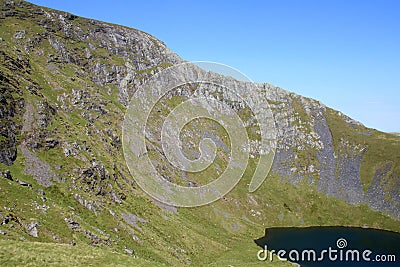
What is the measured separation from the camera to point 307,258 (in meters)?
86.6

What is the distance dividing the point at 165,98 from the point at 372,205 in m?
106

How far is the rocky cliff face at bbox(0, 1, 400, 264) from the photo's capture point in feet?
202

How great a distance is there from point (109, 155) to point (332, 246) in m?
75.3

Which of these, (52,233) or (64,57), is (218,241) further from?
(64,57)

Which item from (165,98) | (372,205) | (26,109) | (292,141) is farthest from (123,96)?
(372,205)
